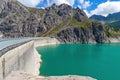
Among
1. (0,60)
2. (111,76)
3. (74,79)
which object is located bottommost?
(111,76)

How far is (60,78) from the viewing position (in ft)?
110

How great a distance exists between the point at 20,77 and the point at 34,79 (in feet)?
6.91

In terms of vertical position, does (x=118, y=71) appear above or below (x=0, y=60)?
below

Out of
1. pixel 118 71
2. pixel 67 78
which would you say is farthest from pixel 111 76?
pixel 67 78

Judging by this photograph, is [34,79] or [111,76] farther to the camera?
[111,76]

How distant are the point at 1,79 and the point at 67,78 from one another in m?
9.11

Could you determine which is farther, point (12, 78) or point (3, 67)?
point (3, 67)

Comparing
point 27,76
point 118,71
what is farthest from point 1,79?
point 118,71

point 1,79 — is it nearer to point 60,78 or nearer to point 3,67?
point 3,67

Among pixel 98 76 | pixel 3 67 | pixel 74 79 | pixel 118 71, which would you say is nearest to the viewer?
pixel 74 79

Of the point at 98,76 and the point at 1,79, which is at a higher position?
the point at 1,79

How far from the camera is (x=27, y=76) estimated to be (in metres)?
34.3

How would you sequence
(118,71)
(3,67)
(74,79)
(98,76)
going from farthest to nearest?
1. (118,71)
2. (98,76)
3. (3,67)
4. (74,79)

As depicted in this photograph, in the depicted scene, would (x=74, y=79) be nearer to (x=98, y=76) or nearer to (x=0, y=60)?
(x=0, y=60)
